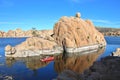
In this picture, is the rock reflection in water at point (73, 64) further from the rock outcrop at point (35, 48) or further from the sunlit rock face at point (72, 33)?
the sunlit rock face at point (72, 33)

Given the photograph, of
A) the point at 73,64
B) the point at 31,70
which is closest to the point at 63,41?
the point at 73,64

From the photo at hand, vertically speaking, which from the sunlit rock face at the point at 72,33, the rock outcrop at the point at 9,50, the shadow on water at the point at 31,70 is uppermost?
the sunlit rock face at the point at 72,33

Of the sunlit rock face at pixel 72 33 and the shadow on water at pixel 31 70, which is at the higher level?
the sunlit rock face at pixel 72 33

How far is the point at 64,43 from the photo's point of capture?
119 m

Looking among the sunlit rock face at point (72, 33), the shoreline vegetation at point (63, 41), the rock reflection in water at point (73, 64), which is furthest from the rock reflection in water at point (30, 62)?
the sunlit rock face at point (72, 33)

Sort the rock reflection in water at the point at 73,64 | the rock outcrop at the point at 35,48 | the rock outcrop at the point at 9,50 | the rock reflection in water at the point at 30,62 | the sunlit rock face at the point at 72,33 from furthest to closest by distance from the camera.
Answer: the sunlit rock face at the point at 72,33, the rock outcrop at the point at 35,48, the rock outcrop at the point at 9,50, the rock reflection in water at the point at 30,62, the rock reflection in water at the point at 73,64

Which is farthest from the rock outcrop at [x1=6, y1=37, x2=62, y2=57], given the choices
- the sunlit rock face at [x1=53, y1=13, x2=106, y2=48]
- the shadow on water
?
the sunlit rock face at [x1=53, y1=13, x2=106, y2=48]

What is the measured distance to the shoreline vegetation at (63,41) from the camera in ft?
339

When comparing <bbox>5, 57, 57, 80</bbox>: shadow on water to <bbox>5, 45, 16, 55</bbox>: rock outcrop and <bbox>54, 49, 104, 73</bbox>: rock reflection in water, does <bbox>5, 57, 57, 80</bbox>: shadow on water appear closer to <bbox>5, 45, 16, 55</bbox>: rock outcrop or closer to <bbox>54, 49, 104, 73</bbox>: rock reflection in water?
<bbox>54, 49, 104, 73</bbox>: rock reflection in water

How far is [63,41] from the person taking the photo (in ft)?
393

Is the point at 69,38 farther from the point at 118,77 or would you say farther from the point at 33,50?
the point at 118,77

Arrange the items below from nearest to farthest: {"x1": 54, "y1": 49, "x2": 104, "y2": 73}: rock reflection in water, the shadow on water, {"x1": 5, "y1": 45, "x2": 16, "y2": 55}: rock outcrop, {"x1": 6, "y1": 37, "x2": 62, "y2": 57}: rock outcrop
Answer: the shadow on water < {"x1": 54, "y1": 49, "x2": 104, "y2": 73}: rock reflection in water < {"x1": 5, "y1": 45, "x2": 16, "y2": 55}: rock outcrop < {"x1": 6, "y1": 37, "x2": 62, "y2": 57}: rock outcrop

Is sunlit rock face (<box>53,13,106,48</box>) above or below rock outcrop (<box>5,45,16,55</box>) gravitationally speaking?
above

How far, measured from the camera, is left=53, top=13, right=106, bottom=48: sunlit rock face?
397 ft
